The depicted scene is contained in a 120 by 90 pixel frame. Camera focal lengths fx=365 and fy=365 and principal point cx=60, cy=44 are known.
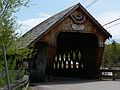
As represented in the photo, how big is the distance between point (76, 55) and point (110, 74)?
4155 millimetres

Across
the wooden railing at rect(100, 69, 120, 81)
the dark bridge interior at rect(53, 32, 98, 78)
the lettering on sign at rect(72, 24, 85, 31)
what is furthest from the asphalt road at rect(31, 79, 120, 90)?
the dark bridge interior at rect(53, 32, 98, 78)

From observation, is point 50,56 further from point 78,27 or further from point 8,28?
point 8,28

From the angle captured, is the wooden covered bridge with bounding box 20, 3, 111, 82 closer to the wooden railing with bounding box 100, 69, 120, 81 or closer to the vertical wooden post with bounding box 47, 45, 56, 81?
the vertical wooden post with bounding box 47, 45, 56, 81

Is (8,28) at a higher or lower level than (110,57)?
lower

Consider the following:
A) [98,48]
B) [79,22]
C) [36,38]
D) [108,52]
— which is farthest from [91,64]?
[108,52]

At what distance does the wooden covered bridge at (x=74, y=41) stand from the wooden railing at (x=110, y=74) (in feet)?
1.58

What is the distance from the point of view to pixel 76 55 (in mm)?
31297

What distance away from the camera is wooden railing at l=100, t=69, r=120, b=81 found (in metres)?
25.8

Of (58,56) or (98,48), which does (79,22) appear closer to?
(98,48)

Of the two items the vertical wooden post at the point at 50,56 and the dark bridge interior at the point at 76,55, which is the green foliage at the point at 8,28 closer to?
the vertical wooden post at the point at 50,56

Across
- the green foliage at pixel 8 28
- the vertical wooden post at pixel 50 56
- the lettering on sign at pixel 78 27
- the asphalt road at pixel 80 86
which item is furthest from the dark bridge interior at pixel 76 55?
the green foliage at pixel 8 28

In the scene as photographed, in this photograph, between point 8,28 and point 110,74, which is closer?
point 8,28

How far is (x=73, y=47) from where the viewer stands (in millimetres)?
31859

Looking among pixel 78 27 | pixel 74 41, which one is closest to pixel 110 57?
pixel 74 41
